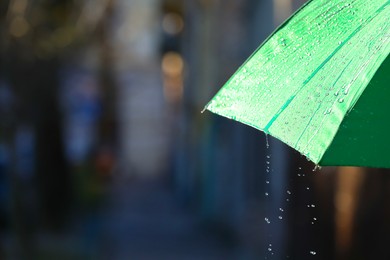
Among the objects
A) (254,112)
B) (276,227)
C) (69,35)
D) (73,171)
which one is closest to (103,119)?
(73,171)

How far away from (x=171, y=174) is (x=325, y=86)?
33.8m

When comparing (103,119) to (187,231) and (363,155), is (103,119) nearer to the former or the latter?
(187,231)

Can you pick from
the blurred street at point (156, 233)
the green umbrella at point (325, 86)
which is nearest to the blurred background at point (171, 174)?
the blurred street at point (156, 233)

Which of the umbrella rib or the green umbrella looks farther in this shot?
the umbrella rib

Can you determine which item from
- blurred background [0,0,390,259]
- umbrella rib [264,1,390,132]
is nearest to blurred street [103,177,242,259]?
blurred background [0,0,390,259]

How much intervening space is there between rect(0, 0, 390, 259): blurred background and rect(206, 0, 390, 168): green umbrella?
76 centimetres

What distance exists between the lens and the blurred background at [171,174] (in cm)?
1003

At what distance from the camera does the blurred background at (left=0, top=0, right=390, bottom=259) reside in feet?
32.9

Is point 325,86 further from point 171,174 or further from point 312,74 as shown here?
point 171,174

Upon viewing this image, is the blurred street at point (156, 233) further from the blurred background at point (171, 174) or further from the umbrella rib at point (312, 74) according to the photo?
the umbrella rib at point (312, 74)

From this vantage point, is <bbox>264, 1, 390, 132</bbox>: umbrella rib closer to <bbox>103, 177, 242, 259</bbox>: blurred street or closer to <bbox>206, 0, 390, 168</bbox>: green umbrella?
<bbox>206, 0, 390, 168</bbox>: green umbrella

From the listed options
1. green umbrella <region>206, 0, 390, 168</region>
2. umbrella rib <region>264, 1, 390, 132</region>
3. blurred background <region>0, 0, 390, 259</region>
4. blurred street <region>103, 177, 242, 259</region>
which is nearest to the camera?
green umbrella <region>206, 0, 390, 168</region>

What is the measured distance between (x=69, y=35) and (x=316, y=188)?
11291 mm

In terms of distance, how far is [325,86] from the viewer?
9.11ft
